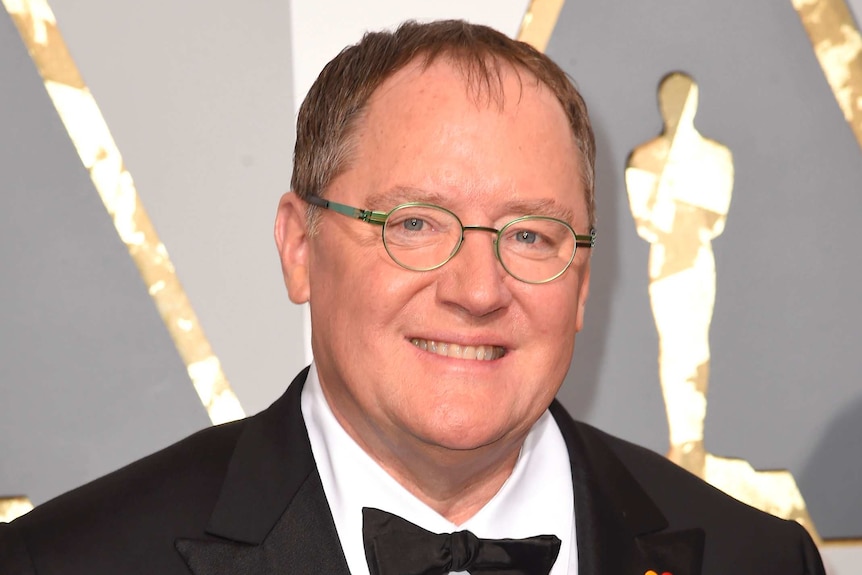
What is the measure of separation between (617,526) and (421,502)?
0.32 metres

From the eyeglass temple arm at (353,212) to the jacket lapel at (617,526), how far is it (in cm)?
53

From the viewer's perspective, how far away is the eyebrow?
164cm

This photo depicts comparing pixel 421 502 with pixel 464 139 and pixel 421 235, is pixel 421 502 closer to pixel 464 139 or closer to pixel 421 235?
pixel 421 235

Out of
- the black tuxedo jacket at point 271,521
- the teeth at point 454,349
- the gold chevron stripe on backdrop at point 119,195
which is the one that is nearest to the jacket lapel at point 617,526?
the black tuxedo jacket at point 271,521

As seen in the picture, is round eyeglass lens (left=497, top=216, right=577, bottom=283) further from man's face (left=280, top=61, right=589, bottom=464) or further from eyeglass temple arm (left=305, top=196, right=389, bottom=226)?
eyeglass temple arm (left=305, top=196, right=389, bottom=226)

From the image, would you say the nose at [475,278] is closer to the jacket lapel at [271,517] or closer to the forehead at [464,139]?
the forehead at [464,139]

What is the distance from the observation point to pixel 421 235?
1660 millimetres

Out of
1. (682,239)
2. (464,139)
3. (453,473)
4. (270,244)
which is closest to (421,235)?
(464,139)

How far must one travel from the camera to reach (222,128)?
2322 millimetres

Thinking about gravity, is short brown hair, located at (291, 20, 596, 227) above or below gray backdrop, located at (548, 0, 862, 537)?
above


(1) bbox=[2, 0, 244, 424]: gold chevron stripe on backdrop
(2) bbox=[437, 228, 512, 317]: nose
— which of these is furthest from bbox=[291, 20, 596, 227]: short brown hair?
(1) bbox=[2, 0, 244, 424]: gold chevron stripe on backdrop

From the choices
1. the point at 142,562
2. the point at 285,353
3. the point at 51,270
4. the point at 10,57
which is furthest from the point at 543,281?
the point at 10,57

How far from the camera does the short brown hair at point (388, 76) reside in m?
1.74

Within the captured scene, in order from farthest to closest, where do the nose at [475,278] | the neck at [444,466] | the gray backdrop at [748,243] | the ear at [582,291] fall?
the gray backdrop at [748,243]
the ear at [582,291]
the neck at [444,466]
the nose at [475,278]
